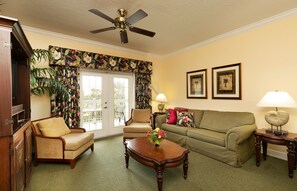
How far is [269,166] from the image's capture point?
2498 mm

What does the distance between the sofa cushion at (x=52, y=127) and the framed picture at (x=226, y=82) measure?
3672 millimetres

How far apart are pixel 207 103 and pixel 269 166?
1.85 metres

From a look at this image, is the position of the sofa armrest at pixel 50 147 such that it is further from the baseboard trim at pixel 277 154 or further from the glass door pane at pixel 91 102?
the baseboard trim at pixel 277 154

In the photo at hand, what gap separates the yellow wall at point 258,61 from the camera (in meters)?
2.62

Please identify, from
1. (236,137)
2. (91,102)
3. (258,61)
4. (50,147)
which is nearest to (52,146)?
(50,147)

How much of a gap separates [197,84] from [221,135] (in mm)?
1742

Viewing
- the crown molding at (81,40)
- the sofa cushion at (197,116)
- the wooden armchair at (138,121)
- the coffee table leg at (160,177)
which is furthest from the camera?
the sofa cushion at (197,116)

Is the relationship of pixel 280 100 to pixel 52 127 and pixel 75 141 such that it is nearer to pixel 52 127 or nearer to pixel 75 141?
pixel 75 141

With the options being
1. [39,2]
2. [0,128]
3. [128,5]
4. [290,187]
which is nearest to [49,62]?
Answer: [39,2]

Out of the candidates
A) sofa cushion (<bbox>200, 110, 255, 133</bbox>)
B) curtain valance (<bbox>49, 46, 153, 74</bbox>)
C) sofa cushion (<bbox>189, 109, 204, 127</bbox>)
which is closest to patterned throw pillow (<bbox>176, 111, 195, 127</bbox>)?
sofa cushion (<bbox>189, 109, 204, 127</bbox>)

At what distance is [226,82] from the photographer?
Answer: 352 cm

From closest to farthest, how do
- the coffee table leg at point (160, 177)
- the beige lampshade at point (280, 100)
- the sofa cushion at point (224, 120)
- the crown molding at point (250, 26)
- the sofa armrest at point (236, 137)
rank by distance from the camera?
the coffee table leg at point (160, 177)
the beige lampshade at point (280, 100)
the sofa armrest at point (236, 137)
the crown molding at point (250, 26)
the sofa cushion at point (224, 120)

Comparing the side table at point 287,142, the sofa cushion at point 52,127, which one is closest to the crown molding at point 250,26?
the side table at point 287,142

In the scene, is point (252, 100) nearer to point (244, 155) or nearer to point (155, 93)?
point (244, 155)
